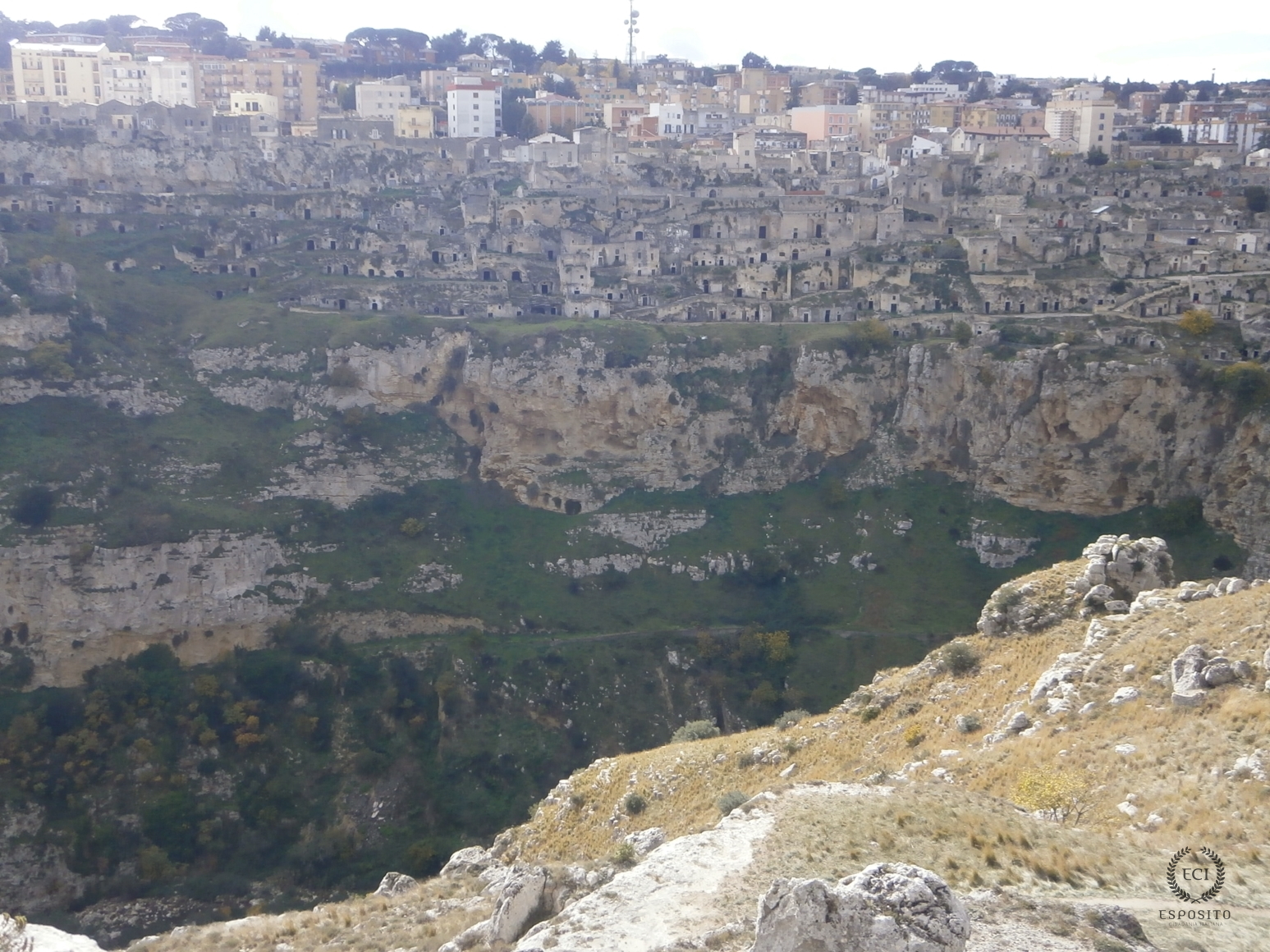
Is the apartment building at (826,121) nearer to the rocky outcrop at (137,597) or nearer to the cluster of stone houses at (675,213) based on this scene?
the cluster of stone houses at (675,213)

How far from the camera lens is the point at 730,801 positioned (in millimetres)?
21234

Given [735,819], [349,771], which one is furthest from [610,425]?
[735,819]

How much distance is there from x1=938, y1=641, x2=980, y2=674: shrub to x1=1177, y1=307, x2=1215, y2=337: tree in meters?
34.0

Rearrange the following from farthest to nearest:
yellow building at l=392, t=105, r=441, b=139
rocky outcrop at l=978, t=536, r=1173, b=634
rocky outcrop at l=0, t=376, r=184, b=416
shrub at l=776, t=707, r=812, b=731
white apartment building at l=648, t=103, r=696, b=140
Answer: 1. white apartment building at l=648, t=103, r=696, b=140
2. yellow building at l=392, t=105, r=441, b=139
3. rocky outcrop at l=0, t=376, r=184, b=416
4. shrub at l=776, t=707, r=812, b=731
5. rocky outcrop at l=978, t=536, r=1173, b=634

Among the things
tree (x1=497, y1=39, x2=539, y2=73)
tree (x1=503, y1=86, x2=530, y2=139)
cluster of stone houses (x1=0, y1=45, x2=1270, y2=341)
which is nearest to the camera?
cluster of stone houses (x1=0, y1=45, x2=1270, y2=341)

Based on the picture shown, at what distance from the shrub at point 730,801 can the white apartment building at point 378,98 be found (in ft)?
243

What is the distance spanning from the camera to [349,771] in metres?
45.2

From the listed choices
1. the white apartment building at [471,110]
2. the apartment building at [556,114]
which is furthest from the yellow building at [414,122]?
the apartment building at [556,114]

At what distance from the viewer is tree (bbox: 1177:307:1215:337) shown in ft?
178

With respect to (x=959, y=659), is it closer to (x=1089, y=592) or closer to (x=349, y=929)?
(x=1089, y=592)

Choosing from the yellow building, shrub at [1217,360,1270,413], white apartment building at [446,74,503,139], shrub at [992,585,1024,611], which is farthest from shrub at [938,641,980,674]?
white apartment building at [446,74,503,139]

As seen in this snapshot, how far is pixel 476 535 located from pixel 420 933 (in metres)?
37.5

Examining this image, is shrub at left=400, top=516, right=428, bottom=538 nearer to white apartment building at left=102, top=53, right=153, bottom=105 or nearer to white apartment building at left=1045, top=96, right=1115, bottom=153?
white apartment building at left=102, top=53, right=153, bottom=105

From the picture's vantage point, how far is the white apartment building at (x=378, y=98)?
285 ft
